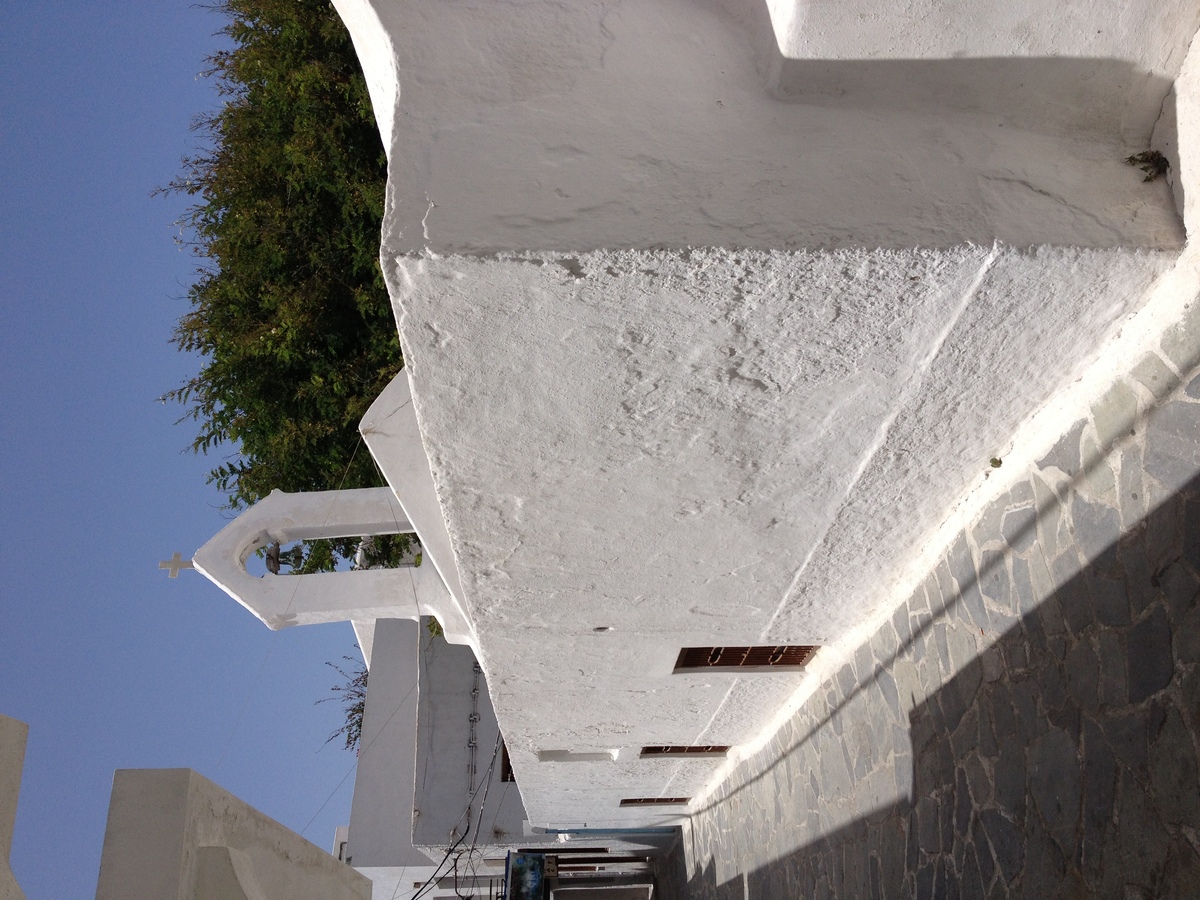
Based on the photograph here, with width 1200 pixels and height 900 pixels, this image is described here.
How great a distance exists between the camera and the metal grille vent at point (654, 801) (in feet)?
32.1

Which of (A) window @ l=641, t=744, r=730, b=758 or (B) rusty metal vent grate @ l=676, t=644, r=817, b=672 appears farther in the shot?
(A) window @ l=641, t=744, r=730, b=758

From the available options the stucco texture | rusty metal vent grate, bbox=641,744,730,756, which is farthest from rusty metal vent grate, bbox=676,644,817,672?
rusty metal vent grate, bbox=641,744,730,756

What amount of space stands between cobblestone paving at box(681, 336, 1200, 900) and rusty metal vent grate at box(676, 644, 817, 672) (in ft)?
2.82

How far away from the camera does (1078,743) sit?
2.60m

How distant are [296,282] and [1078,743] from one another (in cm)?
916

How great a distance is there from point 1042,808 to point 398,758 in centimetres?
1452

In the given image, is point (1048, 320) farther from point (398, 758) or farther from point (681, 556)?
point (398, 758)

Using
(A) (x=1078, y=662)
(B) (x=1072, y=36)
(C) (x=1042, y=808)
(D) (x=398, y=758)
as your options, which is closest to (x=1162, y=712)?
(A) (x=1078, y=662)

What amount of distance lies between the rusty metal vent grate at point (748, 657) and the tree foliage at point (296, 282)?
5235 mm

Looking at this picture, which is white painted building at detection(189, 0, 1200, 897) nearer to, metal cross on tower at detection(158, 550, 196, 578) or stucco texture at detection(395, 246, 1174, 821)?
stucco texture at detection(395, 246, 1174, 821)

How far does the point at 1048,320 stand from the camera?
241 centimetres

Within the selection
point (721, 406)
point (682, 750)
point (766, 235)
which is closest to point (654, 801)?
point (682, 750)

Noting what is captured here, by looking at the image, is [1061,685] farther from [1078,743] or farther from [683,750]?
[683,750]

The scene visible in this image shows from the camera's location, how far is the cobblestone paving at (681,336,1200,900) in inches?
86.5
